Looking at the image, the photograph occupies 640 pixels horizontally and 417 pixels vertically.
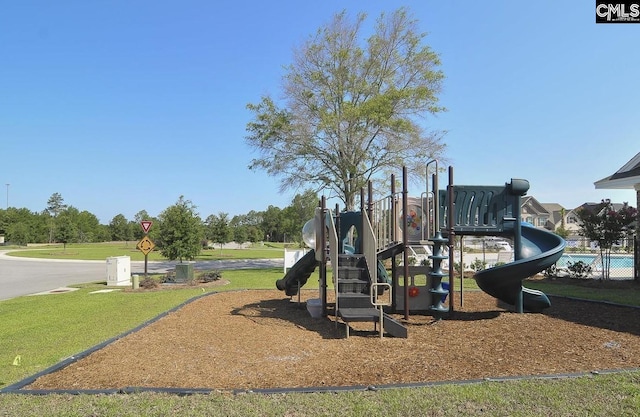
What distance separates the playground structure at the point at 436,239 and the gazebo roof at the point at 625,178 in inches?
303

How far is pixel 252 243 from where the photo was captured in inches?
2694

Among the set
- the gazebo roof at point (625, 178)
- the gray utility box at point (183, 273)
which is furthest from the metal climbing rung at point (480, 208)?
the gray utility box at point (183, 273)

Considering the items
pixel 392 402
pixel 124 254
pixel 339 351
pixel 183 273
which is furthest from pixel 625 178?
pixel 124 254

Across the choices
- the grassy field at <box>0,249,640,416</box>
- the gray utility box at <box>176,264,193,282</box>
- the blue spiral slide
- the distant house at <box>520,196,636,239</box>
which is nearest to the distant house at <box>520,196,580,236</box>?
the distant house at <box>520,196,636,239</box>

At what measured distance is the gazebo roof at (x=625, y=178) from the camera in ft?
49.2

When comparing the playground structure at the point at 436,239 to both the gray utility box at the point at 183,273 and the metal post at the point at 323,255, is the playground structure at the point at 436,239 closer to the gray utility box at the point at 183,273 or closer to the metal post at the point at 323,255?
the metal post at the point at 323,255

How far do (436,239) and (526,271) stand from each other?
1.77 metres

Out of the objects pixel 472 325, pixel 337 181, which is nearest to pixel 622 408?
pixel 472 325

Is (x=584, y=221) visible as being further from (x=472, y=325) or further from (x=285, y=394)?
(x=285, y=394)

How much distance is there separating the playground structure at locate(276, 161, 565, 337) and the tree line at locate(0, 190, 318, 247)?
1569 cm

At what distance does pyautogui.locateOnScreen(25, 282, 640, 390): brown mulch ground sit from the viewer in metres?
4.88

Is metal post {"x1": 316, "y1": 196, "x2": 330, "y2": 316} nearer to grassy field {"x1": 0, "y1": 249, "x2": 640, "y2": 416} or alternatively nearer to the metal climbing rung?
the metal climbing rung

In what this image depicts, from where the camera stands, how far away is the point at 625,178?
15.1 m

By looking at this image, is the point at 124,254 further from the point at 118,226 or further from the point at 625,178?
the point at 118,226
